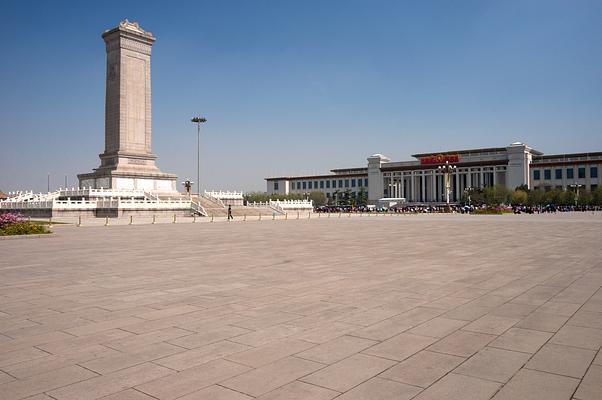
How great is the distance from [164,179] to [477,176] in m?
89.4

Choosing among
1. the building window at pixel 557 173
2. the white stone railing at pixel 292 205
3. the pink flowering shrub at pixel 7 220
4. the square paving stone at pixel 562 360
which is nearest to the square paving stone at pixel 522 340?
the square paving stone at pixel 562 360

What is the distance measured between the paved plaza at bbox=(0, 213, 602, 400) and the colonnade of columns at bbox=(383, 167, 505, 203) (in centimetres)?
11830

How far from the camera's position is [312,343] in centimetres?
577

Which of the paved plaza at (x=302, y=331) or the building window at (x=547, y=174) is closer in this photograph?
the paved plaza at (x=302, y=331)

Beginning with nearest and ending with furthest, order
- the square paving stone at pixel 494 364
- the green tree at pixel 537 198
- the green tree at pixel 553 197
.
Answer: the square paving stone at pixel 494 364 < the green tree at pixel 537 198 < the green tree at pixel 553 197

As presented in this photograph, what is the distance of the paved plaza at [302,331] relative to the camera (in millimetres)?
4484

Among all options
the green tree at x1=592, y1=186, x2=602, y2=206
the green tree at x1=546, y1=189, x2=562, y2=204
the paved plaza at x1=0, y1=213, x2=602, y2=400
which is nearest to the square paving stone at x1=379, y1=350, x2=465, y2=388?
the paved plaza at x1=0, y1=213, x2=602, y2=400

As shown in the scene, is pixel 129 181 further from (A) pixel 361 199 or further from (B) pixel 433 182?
(B) pixel 433 182

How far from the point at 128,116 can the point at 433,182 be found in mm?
89756

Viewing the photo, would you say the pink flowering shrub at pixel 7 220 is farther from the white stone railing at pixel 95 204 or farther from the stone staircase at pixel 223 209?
the stone staircase at pixel 223 209

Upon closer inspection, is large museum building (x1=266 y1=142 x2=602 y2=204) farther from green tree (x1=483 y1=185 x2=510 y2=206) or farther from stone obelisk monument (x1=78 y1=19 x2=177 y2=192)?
stone obelisk monument (x1=78 y1=19 x2=177 y2=192)

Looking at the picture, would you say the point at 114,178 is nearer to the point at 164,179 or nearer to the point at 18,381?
the point at 164,179

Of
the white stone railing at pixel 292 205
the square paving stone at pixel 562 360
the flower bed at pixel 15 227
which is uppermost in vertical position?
the white stone railing at pixel 292 205

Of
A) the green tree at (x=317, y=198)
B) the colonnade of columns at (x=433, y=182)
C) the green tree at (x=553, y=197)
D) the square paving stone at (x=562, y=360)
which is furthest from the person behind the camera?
the green tree at (x=317, y=198)
